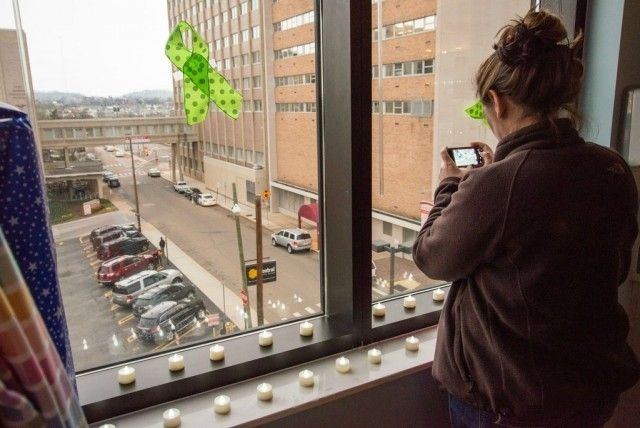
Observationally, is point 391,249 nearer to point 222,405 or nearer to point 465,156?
point 465,156

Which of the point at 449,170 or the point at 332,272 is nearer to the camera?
the point at 449,170

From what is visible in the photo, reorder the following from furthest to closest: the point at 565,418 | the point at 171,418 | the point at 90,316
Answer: the point at 90,316, the point at 171,418, the point at 565,418

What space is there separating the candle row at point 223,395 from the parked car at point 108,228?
36cm

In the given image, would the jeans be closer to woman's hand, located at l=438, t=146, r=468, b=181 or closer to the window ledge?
the window ledge

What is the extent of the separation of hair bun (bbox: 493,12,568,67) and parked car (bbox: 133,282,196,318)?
1035mm

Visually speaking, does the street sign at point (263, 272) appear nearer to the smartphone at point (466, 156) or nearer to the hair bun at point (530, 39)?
the smartphone at point (466, 156)

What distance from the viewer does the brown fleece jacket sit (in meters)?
0.88

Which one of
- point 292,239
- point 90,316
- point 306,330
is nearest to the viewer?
point 90,316

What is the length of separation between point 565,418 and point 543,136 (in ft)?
2.01

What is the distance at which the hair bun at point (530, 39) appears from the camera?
918 mm

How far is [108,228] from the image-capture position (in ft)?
4.14

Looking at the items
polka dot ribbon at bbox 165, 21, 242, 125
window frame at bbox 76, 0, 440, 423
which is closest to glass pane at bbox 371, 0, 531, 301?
window frame at bbox 76, 0, 440, 423

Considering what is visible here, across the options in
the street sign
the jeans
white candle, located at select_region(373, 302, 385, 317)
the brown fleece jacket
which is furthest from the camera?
white candle, located at select_region(373, 302, 385, 317)

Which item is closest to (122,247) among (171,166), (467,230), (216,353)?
(171,166)
